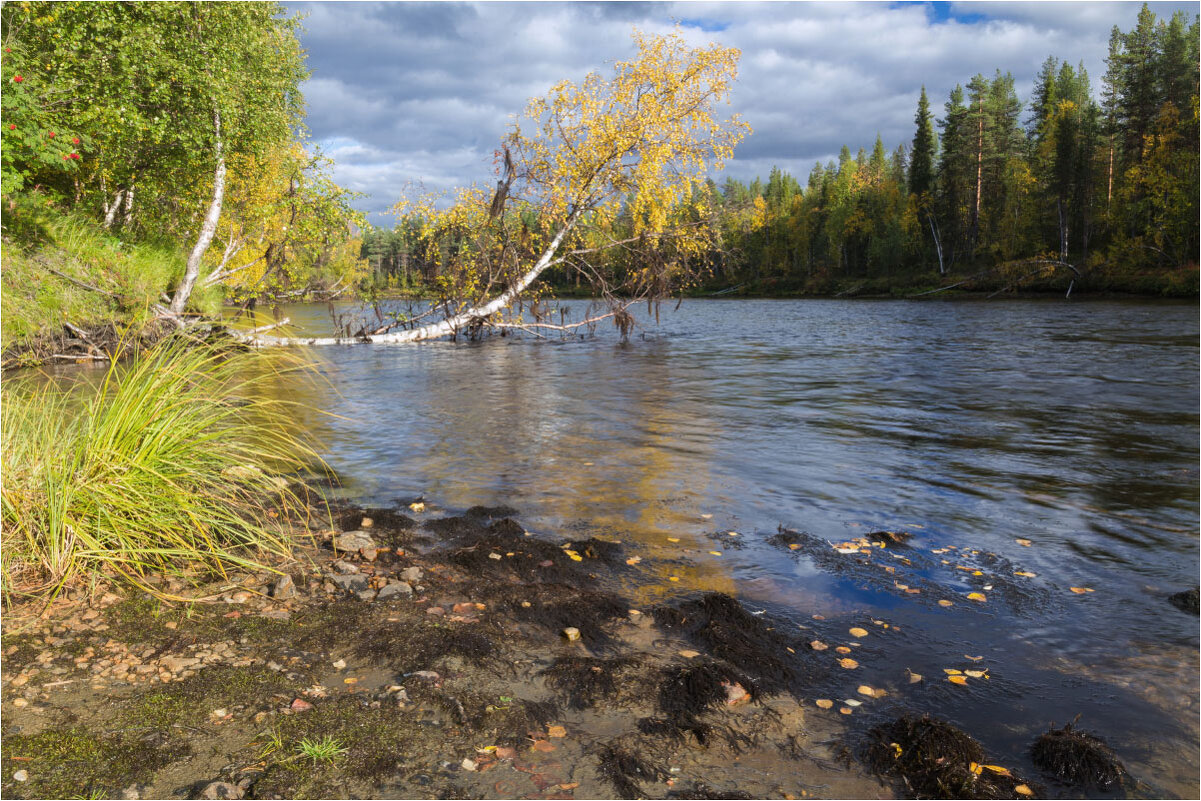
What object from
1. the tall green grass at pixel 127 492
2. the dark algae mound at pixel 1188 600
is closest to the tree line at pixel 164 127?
the tall green grass at pixel 127 492

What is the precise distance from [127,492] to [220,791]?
2882 millimetres

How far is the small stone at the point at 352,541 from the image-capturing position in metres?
6.68

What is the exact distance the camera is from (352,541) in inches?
268

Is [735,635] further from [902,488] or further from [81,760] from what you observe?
[902,488]

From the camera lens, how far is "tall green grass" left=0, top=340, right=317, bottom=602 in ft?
17.4

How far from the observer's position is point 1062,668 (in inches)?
201

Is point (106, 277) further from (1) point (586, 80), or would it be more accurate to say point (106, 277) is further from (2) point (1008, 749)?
(2) point (1008, 749)

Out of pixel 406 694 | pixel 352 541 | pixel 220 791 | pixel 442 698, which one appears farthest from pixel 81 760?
pixel 352 541

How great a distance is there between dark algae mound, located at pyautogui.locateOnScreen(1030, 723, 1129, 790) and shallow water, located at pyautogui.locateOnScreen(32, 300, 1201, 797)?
0.11 m

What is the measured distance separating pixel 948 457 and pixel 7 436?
36.0 ft

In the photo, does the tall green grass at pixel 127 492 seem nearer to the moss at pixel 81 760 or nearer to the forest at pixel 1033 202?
the moss at pixel 81 760

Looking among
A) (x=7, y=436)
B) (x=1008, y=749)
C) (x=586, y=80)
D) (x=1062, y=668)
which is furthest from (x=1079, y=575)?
(x=586, y=80)

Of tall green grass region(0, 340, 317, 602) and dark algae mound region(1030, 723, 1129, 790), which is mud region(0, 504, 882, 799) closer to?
tall green grass region(0, 340, 317, 602)

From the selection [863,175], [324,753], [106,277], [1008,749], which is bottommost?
[1008,749]
